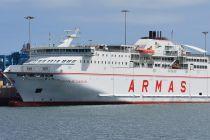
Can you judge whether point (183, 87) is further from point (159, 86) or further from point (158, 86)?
point (158, 86)

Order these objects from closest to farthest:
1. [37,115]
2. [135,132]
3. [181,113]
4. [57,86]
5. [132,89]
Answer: [135,132]
[37,115]
[181,113]
[57,86]
[132,89]

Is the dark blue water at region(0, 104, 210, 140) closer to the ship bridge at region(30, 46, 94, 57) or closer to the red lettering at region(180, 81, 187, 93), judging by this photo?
the ship bridge at region(30, 46, 94, 57)

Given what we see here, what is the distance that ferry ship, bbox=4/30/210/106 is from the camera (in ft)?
213

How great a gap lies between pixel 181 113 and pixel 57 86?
11320 millimetres

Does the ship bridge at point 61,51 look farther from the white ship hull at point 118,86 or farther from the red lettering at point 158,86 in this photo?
the red lettering at point 158,86

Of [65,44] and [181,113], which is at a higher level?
[65,44]

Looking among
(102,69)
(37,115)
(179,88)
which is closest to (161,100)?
(179,88)

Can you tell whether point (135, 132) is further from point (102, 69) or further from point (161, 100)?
point (161, 100)

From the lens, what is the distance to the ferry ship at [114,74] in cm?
6488

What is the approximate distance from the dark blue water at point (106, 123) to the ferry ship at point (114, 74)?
184 centimetres

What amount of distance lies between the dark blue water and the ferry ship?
1836 mm

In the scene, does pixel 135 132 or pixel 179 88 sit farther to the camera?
pixel 179 88

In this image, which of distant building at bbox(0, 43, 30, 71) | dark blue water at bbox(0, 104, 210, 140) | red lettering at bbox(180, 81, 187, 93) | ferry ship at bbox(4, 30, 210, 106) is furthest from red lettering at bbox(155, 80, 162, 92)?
distant building at bbox(0, 43, 30, 71)

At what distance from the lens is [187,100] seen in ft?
246
